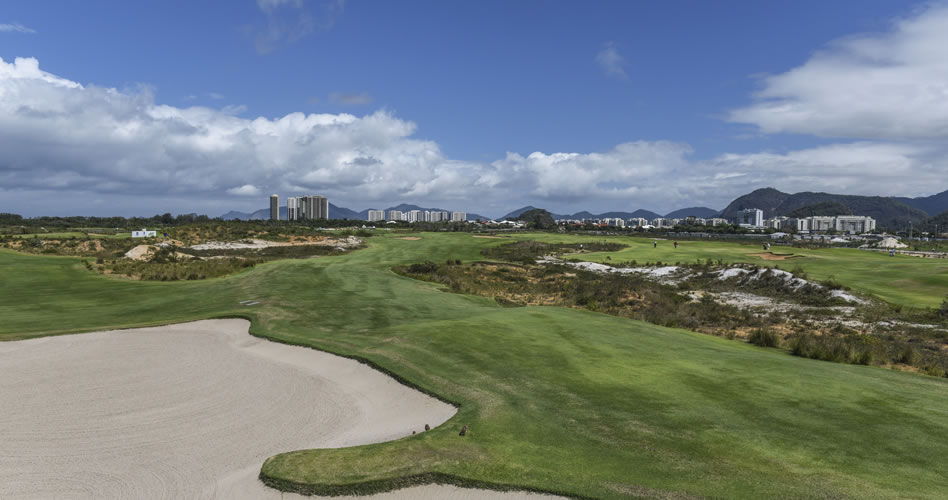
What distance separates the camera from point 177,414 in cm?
911

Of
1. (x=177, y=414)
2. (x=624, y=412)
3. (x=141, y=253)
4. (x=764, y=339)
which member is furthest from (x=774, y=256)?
(x=141, y=253)

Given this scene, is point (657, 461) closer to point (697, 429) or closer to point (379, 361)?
point (697, 429)

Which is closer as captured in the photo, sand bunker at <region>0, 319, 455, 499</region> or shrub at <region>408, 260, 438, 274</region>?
sand bunker at <region>0, 319, 455, 499</region>

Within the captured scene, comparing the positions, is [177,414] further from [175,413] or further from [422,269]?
[422,269]

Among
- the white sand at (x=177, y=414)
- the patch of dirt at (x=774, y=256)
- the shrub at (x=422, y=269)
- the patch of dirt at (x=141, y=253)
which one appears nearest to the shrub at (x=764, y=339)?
the white sand at (x=177, y=414)

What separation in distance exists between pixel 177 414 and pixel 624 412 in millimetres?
8797

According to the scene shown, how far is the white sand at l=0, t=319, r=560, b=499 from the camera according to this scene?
6684mm

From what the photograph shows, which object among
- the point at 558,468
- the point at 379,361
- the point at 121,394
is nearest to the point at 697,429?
the point at 558,468

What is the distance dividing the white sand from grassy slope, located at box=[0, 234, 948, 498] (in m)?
0.68

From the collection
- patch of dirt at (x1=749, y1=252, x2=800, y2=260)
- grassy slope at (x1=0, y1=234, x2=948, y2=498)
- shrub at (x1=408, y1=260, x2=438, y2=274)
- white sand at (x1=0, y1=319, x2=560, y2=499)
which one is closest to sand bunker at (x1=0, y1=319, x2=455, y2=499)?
white sand at (x1=0, y1=319, x2=560, y2=499)

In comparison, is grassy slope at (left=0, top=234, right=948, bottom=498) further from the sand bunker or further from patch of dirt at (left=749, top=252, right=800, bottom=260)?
patch of dirt at (left=749, top=252, right=800, bottom=260)

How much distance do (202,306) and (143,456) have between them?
15.7 metres

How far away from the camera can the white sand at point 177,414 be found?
21.9 feet

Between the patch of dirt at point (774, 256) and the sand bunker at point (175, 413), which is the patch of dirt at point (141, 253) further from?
the patch of dirt at point (774, 256)
